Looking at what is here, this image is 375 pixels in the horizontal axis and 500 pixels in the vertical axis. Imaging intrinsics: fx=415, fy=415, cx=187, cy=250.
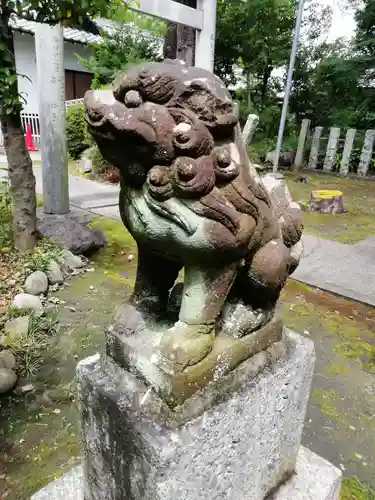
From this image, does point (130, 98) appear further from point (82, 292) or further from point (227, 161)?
point (82, 292)

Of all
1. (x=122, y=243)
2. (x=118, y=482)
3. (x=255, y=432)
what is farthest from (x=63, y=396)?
(x=122, y=243)

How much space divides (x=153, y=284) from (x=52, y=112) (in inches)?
133

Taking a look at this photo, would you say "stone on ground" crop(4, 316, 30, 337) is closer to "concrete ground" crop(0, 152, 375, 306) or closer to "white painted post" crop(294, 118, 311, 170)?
"concrete ground" crop(0, 152, 375, 306)

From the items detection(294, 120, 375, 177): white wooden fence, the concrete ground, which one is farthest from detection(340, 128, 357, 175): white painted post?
the concrete ground

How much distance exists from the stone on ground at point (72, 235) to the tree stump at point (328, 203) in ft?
9.95

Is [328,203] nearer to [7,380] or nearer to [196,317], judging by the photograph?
[7,380]

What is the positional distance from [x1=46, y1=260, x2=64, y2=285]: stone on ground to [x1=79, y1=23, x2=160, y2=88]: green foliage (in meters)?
5.16

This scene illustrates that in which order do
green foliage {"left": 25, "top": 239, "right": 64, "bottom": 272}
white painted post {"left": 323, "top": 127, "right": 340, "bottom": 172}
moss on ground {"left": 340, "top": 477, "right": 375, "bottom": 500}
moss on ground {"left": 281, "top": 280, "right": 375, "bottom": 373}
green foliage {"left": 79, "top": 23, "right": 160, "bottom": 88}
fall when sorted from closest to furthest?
1. moss on ground {"left": 340, "top": 477, "right": 375, "bottom": 500}
2. moss on ground {"left": 281, "top": 280, "right": 375, "bottom": 373}
3. green foliage {"left": 25, "top": 239, "right": 64, "bottom": 272}
4. green foliage {"left": 79, "top": 23, "right": 160, "bottom": 88}
5. white painted post {"left": 323, "top": 127, "right": 340, "bottom": 172}

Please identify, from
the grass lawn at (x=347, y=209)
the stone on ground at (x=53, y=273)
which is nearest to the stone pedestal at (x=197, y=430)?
the stone on ground at (x=53, y=273)

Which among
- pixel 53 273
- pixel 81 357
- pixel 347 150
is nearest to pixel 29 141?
pixel 347 150

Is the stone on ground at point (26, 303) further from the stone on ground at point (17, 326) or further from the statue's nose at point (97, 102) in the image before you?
the statue's nose at point (97, 102)

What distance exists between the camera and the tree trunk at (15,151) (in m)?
2.66

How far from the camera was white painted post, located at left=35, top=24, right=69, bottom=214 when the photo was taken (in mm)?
3850

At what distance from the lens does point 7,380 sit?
1995 mm
